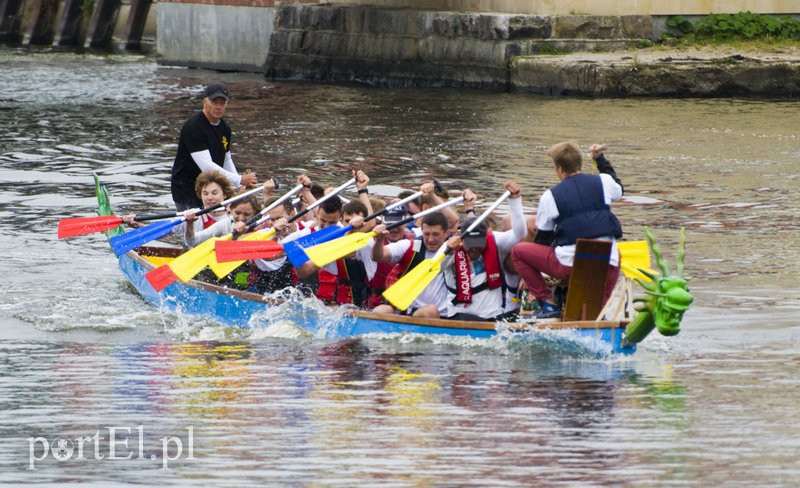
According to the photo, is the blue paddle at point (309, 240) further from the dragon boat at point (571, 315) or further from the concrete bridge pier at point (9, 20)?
the concrete bridge pier at point (9, 20)

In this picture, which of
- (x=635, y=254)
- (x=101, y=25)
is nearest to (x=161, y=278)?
(x=635, y=254)

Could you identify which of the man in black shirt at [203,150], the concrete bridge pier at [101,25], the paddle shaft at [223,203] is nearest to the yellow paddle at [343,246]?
the paddle shaft at [223,203]

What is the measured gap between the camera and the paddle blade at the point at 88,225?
13086 mm

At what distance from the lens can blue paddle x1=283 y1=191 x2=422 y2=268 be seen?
36.3 feet

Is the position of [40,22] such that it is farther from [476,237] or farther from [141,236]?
[476,237]

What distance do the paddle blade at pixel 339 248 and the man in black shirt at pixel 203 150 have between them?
2.31 metres

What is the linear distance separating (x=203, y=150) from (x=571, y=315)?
440cm

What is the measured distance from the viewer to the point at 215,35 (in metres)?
37.6

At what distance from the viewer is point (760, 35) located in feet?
93.2

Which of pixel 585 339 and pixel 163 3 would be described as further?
pixel 163 3

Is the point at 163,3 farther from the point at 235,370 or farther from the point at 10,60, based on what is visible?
the point at 235,370

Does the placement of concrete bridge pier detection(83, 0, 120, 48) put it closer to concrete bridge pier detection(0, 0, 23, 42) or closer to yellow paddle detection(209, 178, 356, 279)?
concrete bridge pier detection(0, 0, 23, 42)

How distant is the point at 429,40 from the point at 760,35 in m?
7.31

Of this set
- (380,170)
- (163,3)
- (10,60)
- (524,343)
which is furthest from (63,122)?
(524,343)
